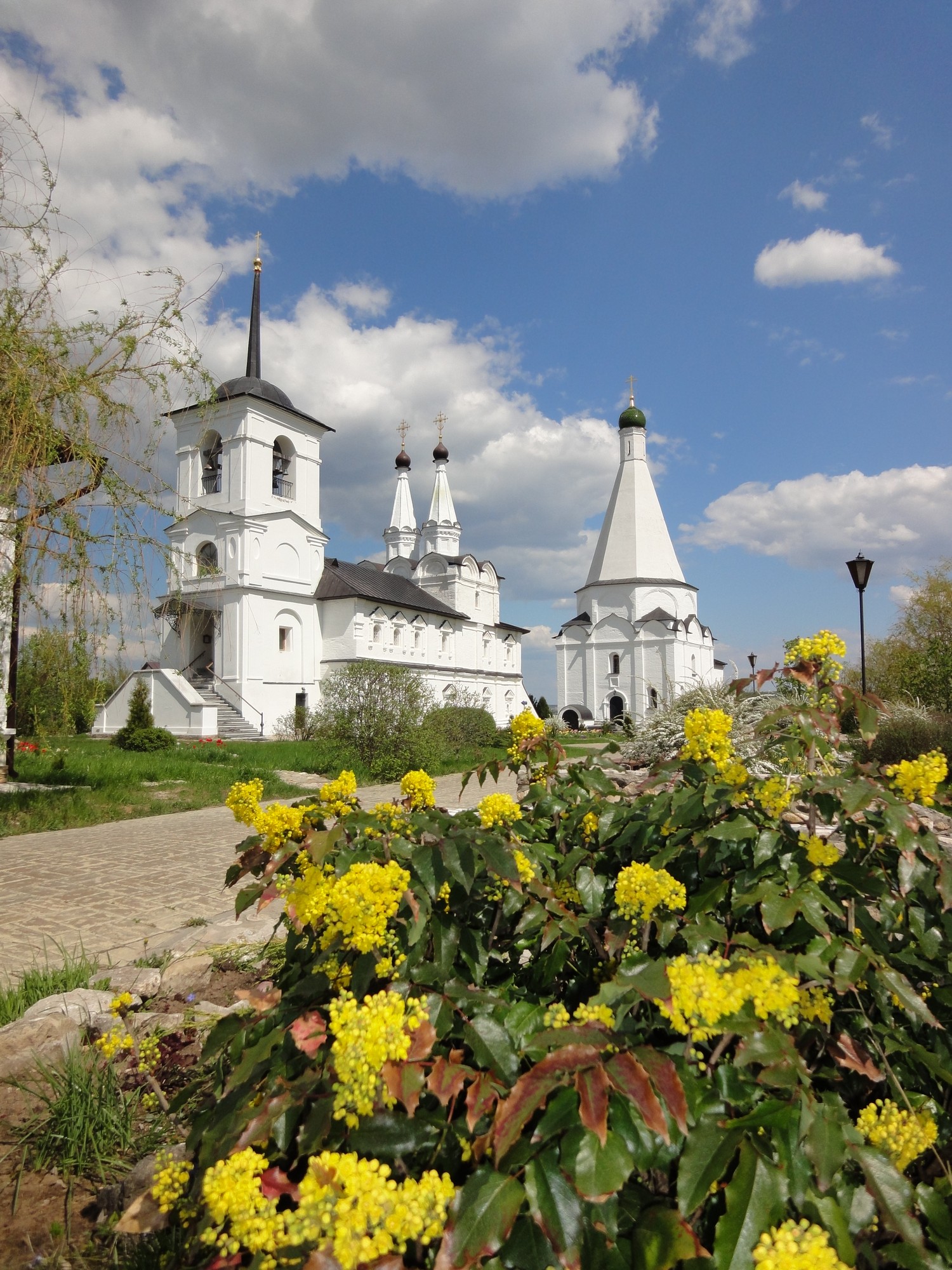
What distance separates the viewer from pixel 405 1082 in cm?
124

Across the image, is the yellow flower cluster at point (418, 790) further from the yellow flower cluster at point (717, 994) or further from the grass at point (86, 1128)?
the grass at point (86, 1128)

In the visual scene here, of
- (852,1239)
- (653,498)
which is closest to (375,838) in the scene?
(852,1239)

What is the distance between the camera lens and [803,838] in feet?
6.18

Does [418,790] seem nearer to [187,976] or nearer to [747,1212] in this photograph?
[747,1212]

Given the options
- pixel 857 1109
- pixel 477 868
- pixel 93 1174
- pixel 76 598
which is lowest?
pixel 93 1174

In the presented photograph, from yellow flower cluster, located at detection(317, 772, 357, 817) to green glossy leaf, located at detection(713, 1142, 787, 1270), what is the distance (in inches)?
51.3

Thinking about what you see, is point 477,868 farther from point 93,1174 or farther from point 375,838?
point 93,1174

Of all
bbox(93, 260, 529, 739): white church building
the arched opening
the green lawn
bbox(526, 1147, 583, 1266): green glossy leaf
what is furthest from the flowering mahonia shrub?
the arched opening

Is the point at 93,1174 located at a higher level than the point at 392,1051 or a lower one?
lower

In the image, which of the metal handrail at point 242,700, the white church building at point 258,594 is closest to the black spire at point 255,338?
the white church building at point 258,594

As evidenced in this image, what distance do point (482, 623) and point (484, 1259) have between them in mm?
42795

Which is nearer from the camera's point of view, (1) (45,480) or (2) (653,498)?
(1) (45,480)

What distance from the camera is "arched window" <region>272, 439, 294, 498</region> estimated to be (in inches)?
1271

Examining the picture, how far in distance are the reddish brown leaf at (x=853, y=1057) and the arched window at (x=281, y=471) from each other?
32.6 m
